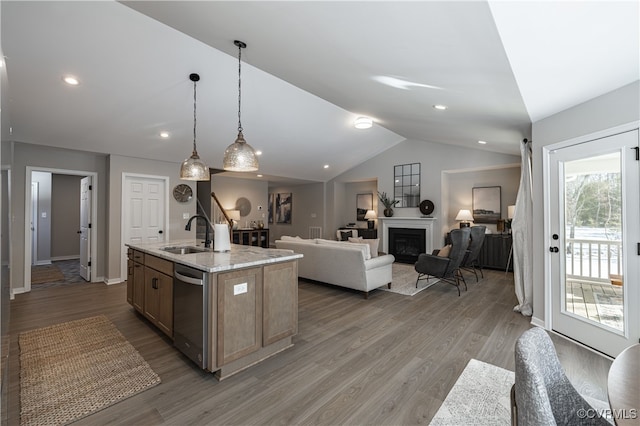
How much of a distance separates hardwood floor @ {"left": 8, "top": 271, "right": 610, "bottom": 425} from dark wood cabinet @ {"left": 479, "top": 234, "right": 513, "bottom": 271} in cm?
235

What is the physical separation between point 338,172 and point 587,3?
304 inches

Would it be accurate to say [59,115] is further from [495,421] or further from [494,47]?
[495,421]

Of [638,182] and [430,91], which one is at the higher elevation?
[430,91]

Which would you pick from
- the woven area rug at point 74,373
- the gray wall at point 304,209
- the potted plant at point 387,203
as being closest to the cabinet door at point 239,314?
the woven area rug at point 74,373

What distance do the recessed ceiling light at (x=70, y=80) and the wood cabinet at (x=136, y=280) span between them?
2.12 metres

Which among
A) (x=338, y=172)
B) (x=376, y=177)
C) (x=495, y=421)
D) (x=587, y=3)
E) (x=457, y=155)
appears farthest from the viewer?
(x=338, y=172)

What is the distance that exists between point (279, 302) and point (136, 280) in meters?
2.06

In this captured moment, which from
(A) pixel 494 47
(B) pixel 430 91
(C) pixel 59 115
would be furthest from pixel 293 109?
(A) pixel 494 47

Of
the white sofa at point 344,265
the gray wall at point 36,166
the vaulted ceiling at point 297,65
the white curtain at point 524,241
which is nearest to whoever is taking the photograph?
the vaulted ceiling at point 297,65

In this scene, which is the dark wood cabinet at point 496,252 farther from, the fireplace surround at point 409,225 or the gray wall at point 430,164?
the fireplace surround at point 409,225

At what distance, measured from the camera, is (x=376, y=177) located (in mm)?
8500

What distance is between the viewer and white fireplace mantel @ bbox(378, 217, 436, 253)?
7.09 metres

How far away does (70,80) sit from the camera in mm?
3369

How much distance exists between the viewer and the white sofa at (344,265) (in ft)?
14.2
